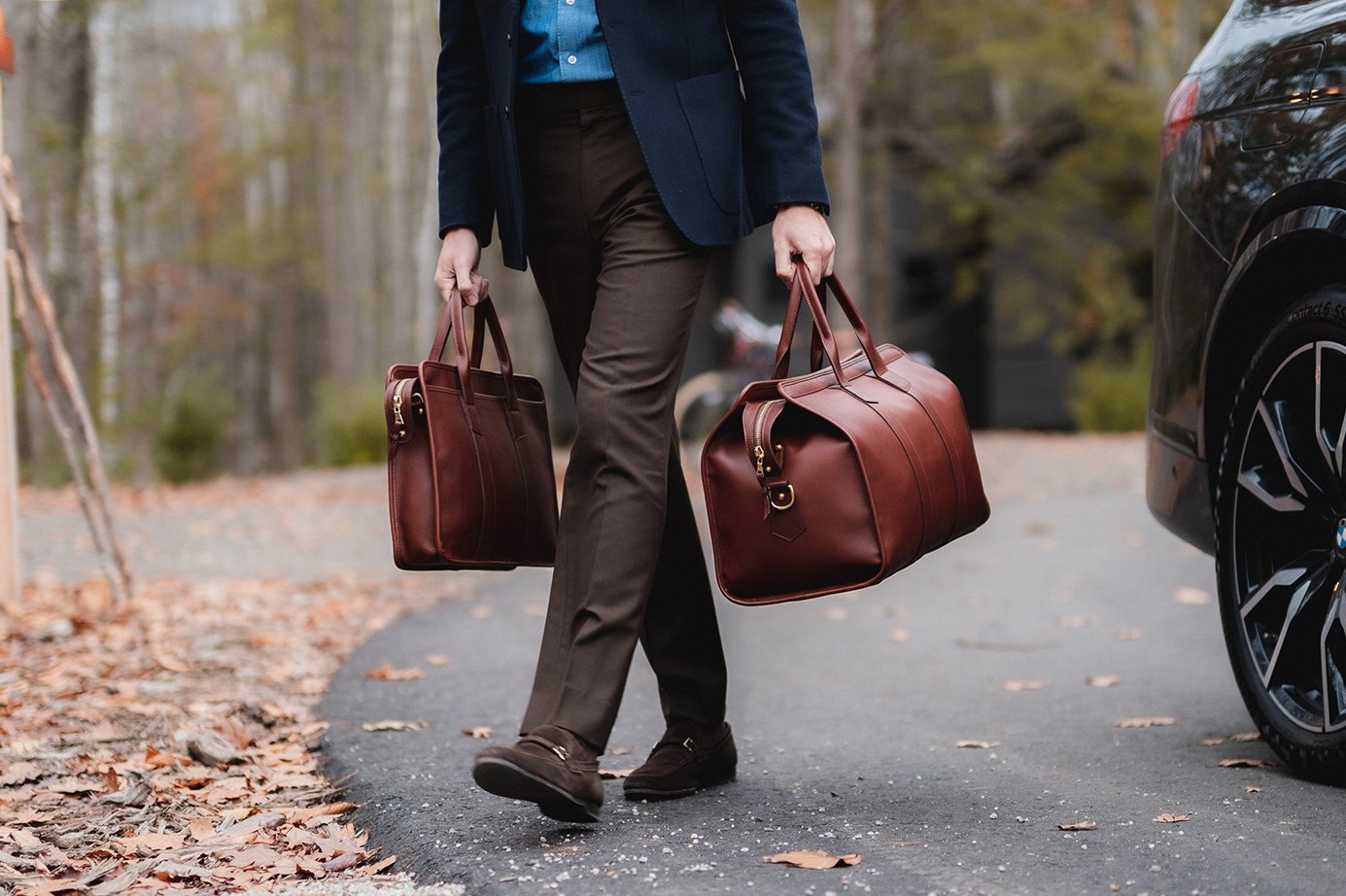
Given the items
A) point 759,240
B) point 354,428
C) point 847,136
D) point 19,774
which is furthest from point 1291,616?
point 759,240

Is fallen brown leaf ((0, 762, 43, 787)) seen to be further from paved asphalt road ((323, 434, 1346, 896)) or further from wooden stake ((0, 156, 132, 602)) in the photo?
wooden stake ((0, 156, 132, 602))

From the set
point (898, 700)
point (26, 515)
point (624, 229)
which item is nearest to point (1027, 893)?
point (624, 229)

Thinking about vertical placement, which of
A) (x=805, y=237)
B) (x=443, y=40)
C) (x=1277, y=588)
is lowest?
(x=1277, y=588)

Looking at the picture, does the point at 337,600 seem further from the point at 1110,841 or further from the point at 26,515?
the point at 26,515

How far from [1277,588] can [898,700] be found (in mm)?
1452

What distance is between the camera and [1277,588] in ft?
10.8

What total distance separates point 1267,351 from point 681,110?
139 centimetres

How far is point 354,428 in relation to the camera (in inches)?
768

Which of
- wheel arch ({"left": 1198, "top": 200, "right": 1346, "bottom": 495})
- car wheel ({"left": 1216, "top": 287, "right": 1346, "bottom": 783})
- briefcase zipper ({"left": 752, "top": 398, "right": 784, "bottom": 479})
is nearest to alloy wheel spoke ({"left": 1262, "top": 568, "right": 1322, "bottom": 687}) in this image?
car wheel ({"left": 1216, "top": 287, "right": 1346, "bottom": 783})

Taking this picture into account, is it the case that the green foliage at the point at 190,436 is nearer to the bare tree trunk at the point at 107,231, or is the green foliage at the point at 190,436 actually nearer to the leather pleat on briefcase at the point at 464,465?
the bare tree trunk at the point at 107,231

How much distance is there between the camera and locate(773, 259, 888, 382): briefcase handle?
2.86 m

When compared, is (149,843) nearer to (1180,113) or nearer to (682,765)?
(682,765)

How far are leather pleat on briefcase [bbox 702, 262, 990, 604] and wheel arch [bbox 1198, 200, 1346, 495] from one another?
34.3 inches

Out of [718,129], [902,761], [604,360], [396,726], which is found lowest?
[396,726]
